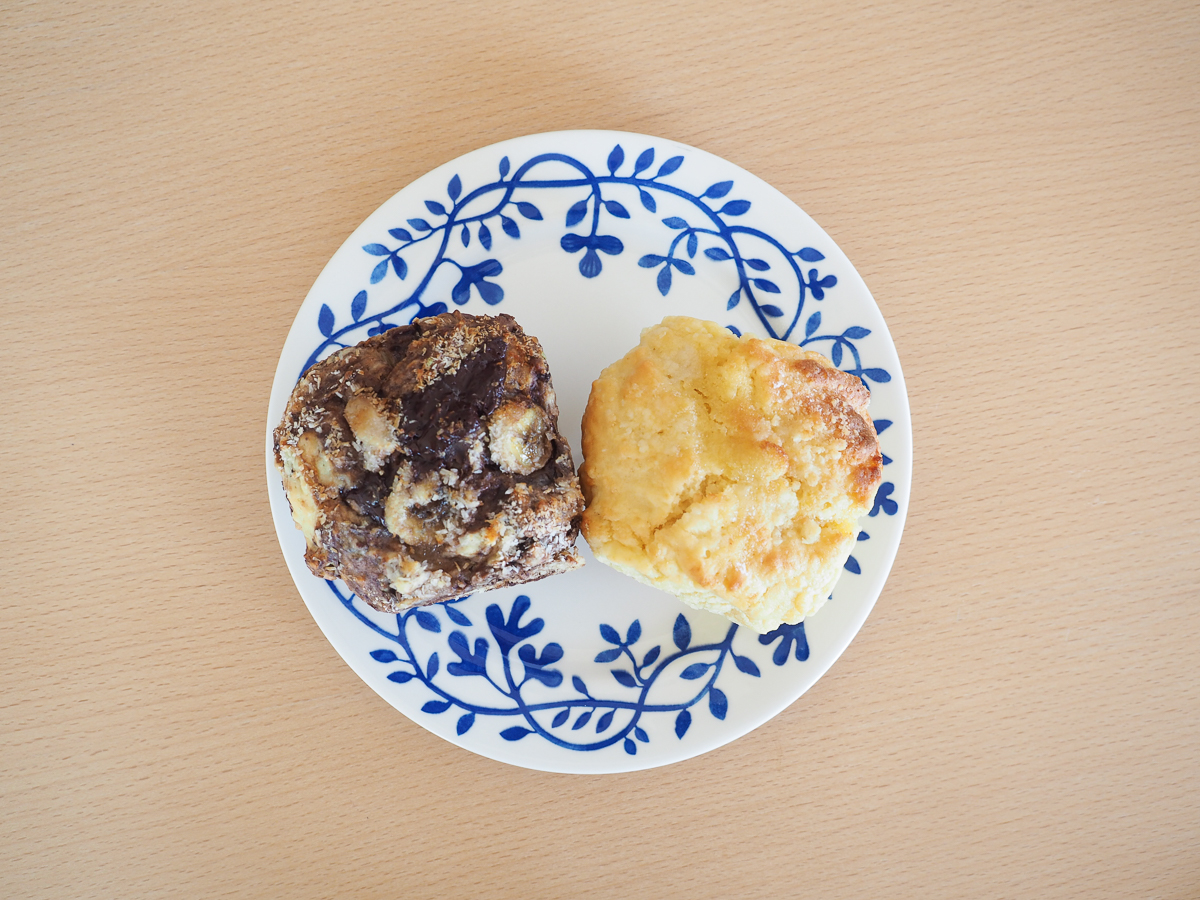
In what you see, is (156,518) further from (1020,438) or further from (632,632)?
(1020,438)

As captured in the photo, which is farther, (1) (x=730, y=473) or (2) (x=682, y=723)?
(2) (x=682, y=723)

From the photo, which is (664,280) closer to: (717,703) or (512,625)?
(512,625)

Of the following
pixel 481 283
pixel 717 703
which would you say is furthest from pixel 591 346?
pixel 717 703

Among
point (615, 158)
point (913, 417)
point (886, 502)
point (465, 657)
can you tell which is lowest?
point (465, 657)

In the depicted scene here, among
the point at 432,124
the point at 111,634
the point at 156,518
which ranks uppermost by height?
the point at 432,124

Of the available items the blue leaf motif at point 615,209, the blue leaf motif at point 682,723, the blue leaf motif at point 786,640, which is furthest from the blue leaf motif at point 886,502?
the blue leaf motif at point 615,209

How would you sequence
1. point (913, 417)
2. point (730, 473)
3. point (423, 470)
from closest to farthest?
point (423, 470) < point (730, 473) < point (913, 417)

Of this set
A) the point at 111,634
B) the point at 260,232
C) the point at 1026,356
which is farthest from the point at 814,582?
the point at 111,634

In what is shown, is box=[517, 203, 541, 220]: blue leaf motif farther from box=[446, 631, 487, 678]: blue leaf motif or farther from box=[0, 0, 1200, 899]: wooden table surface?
box=[446, 631, 487, 678]: blue leaf motif
